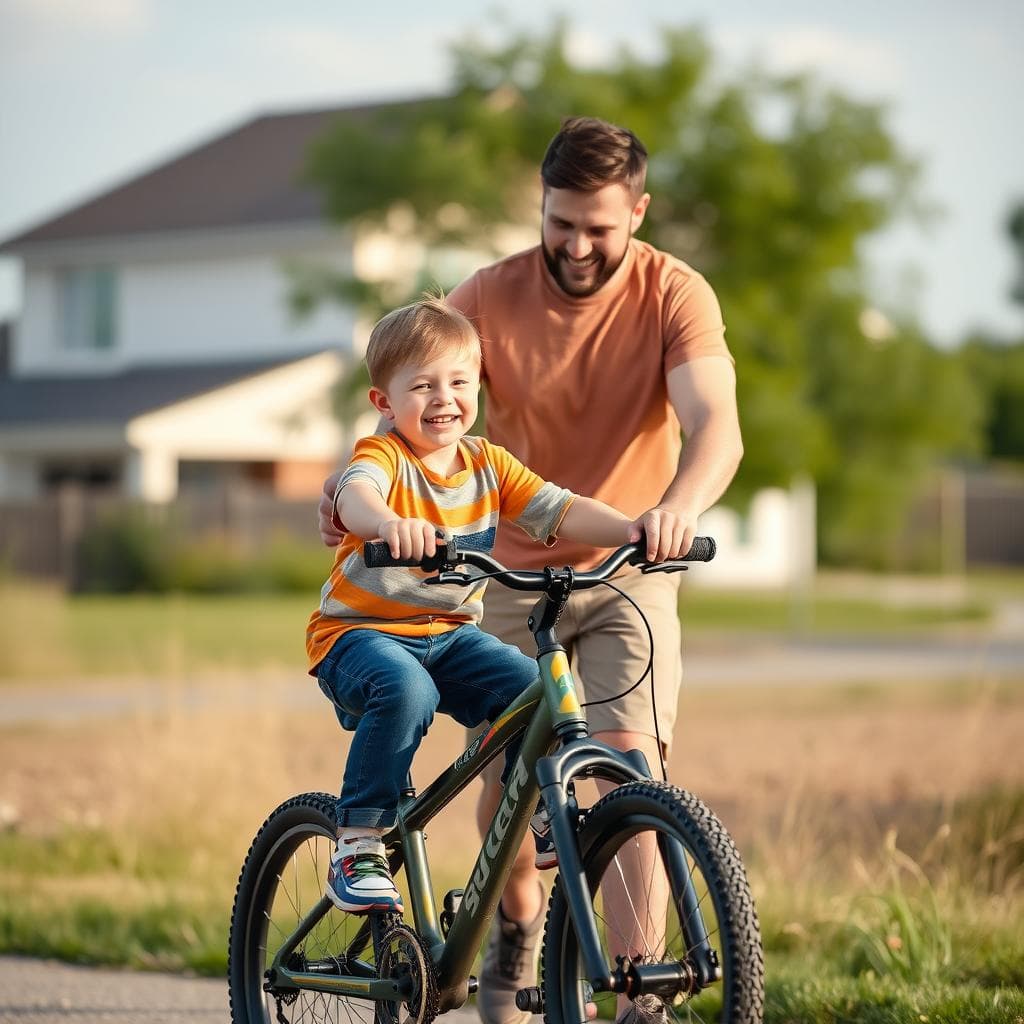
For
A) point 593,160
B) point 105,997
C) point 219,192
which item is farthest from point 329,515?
point 219,192

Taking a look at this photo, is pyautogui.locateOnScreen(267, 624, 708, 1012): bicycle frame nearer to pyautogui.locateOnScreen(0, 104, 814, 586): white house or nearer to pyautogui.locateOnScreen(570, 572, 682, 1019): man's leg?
pyautogui.locateOnScreen(570, 572, 682, 1019): man's leg

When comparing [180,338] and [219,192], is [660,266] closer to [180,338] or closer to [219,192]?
[180,338]

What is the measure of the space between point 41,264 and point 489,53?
529 inches

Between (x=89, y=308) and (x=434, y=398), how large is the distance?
3072 cm

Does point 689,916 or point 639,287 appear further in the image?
point 639,287

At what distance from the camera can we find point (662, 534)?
145 inches

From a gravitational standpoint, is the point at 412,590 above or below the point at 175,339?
below

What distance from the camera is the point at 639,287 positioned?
4.67 m

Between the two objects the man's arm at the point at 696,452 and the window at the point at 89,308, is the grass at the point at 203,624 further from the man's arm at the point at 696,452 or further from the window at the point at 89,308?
the window at the point at 89,308

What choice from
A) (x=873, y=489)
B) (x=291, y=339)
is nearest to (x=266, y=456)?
(x=291, y=339)

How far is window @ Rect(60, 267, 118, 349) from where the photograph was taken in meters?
33.1

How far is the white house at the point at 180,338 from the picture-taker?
30.2 m

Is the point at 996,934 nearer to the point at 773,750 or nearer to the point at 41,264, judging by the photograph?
the point at 773,750

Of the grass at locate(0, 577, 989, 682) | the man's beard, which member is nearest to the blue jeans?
the man's beard
